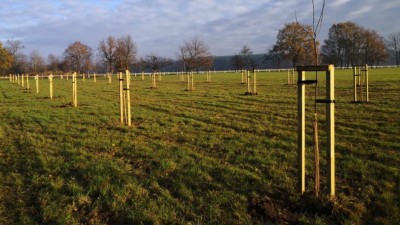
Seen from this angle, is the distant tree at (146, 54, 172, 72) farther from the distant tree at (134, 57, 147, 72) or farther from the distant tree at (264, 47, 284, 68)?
the distant tree at (264, 47, 284, 68)

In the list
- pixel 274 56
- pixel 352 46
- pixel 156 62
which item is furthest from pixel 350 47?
pixel 156 62

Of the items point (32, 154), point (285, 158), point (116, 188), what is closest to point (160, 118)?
point (32, 154)

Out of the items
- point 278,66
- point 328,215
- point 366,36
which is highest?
point 366,36

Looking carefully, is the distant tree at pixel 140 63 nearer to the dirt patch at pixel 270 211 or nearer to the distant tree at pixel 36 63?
the distant tree at pixel 36 63

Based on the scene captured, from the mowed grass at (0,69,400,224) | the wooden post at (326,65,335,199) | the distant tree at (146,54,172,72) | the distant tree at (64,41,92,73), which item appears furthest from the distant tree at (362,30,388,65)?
the wooden post at (326,65,335,199)

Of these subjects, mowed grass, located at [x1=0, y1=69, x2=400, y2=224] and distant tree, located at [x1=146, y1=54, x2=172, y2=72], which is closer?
mowed grass, located at [x1=0, y1=69, x2=400, y2=224]

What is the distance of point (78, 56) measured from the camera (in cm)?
9738

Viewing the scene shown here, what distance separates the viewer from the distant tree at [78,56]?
319ft

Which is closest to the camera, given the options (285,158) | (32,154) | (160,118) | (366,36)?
(285,158)

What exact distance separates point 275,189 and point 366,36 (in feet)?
317

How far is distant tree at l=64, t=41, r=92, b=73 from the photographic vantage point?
97188mm

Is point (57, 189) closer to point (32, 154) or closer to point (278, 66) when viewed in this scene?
point (32, 154)

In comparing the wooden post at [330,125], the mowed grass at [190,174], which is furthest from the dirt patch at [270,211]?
the wooden post at [330,125]

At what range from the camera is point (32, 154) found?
800cm
